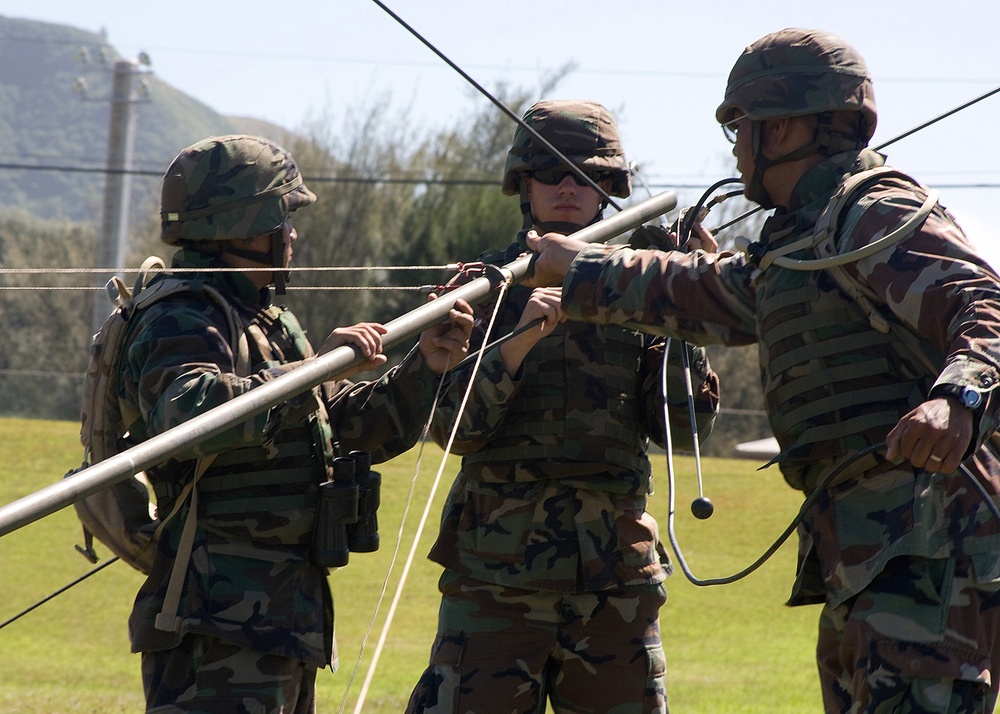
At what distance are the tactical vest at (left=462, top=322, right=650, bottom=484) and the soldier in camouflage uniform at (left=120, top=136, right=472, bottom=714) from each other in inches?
13.4

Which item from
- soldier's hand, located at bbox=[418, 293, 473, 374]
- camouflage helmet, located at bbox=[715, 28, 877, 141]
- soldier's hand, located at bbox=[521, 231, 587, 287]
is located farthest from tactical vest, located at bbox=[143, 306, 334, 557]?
camouflage helmet, located at bbox=[715, 28, 877, 141]

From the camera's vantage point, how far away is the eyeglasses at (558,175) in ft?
16.1

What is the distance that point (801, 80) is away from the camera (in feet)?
12.4

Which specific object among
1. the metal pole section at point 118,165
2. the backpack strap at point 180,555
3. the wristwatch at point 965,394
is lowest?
the metal pole section at point 118,165

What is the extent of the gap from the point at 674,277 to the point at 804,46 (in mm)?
777

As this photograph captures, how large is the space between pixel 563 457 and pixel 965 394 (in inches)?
69.2

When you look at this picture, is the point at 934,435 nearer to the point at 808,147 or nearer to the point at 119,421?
the point at 808,147

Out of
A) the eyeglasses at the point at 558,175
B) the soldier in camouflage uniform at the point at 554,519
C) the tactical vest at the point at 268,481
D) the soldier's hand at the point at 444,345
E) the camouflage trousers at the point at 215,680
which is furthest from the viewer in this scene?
A: the eyeglasses at the point at 558,175

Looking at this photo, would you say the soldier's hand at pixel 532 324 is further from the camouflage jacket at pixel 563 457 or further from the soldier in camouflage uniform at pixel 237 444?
the soldier in camouflage uniform at pixel 237 444

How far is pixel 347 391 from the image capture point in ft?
15.6

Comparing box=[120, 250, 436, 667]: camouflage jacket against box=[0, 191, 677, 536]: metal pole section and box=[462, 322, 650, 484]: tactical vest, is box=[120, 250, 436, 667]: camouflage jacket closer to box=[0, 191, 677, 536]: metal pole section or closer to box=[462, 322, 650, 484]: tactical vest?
box=[0, 191, 677, 536]: metal pole section

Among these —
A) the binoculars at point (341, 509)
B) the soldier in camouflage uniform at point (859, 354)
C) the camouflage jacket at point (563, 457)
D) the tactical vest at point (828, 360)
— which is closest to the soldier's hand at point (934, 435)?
the soldier in camouflage uniform at point (859, 354)

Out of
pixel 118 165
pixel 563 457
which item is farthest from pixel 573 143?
pixel 118 165

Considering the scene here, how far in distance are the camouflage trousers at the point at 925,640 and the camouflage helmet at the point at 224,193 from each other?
2.28 metres
